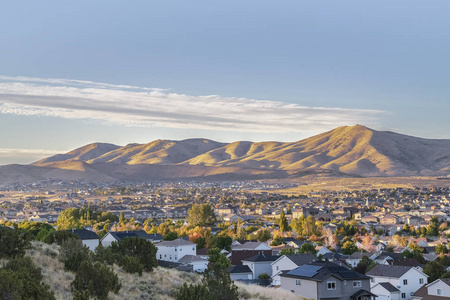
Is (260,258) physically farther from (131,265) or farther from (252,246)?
(131,265)

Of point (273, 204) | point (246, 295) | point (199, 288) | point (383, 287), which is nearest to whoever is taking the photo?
point (199, 288)

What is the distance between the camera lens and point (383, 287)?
4853 cm

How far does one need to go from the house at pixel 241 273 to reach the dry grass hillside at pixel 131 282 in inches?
826

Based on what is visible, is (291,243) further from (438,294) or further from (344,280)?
(344,280)

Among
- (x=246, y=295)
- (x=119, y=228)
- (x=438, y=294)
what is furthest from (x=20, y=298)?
(x=119, y=228)

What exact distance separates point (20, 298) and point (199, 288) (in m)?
7.32

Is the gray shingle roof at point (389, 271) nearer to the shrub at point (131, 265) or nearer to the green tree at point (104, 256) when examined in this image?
the shrub at point (131, 265)

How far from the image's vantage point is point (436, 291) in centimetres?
4456

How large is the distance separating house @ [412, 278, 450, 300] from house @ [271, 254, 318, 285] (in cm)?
934

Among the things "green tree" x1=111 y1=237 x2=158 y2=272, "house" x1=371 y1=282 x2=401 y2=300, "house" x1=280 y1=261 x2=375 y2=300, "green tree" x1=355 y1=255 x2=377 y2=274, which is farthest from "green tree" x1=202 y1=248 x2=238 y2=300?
"green tree" x1=355 y1=255 x2=377 y2=274

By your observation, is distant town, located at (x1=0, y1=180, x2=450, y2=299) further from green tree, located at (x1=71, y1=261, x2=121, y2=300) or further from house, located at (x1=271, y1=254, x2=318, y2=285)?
green tree, located at (x1=71, y1=261, x2=121, y2=300)

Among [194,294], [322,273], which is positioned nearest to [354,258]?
[322,273]

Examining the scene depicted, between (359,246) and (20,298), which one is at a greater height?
(20,298)

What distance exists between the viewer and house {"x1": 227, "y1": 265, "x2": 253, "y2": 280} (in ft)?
179
